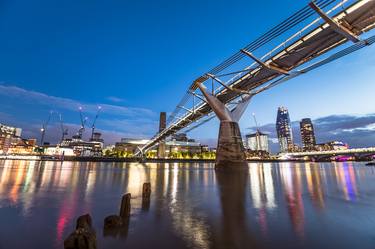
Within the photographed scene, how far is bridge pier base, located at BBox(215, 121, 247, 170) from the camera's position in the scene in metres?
32.8

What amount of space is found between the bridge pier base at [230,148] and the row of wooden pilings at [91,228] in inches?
886

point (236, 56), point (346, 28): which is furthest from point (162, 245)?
point (236, 56)

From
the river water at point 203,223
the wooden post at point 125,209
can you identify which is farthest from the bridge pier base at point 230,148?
the wooden post at point 125,209

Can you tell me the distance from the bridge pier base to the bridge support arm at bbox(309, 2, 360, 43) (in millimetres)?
19172

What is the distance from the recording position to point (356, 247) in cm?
587

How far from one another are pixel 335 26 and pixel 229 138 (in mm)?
20208

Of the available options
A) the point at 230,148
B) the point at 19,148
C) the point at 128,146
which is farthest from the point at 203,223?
the point at 19,148

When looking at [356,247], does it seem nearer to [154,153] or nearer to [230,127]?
[230,127]

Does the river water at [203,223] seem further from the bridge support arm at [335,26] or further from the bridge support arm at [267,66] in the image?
the bridge support arm at [267,66]

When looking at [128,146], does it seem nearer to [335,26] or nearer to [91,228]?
[335,26]

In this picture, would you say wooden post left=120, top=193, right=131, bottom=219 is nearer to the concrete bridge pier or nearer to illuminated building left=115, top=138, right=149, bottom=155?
the concrete bridge pier

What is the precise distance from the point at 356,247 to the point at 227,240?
371 centimetres

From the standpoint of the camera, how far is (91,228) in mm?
6246

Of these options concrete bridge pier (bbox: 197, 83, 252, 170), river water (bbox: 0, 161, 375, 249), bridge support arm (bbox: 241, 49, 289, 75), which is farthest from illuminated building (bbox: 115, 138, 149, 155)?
river water (bbox: 0, 161, 375, 249)
